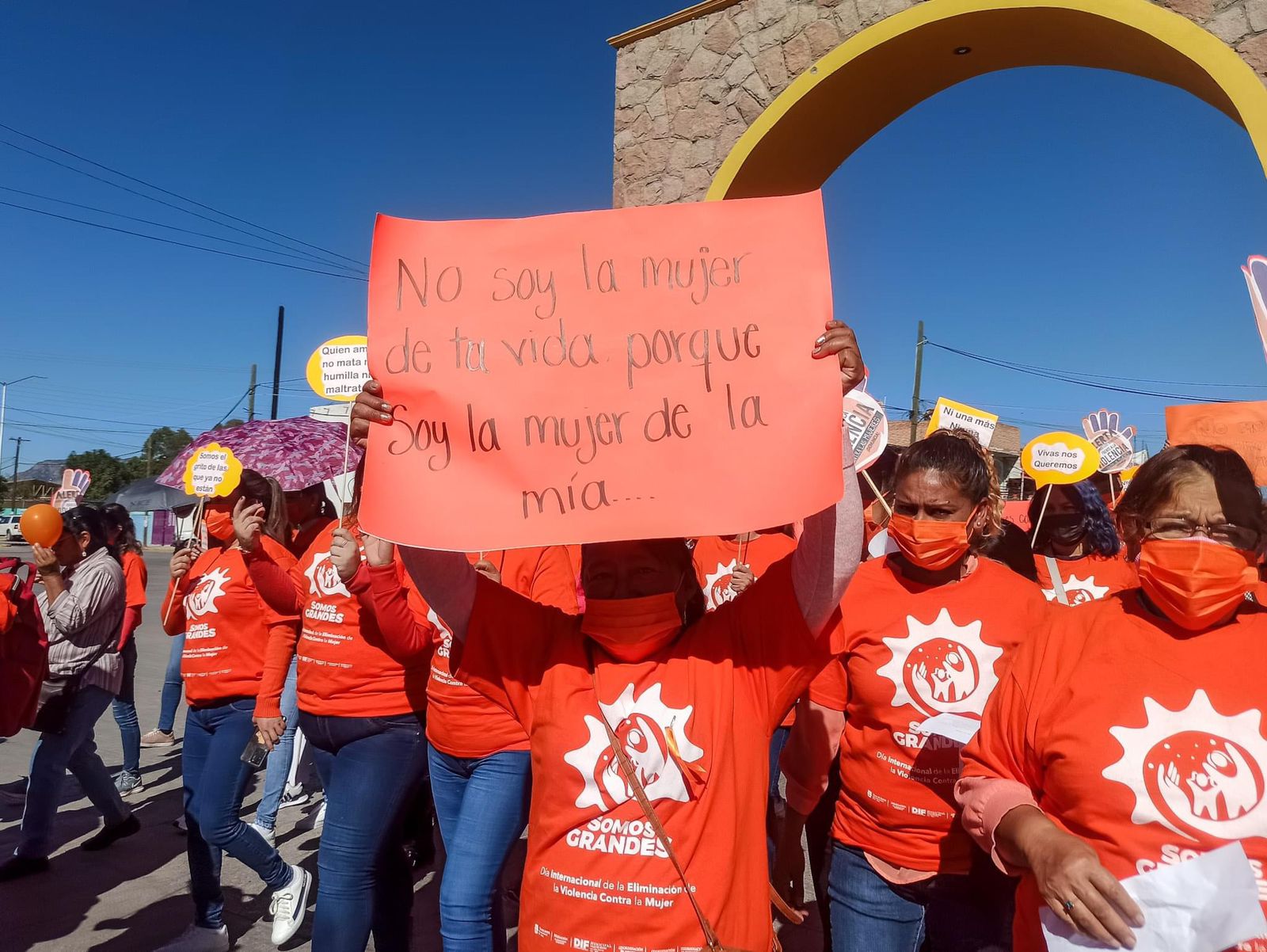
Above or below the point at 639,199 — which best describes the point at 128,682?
below

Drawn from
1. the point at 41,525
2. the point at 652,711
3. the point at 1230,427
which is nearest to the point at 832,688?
the point at 652,711

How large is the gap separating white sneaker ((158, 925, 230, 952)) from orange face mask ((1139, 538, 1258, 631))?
379 centimetres

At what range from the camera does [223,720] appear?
3713mm

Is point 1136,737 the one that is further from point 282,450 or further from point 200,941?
point 282,450

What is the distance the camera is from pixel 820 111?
539cm

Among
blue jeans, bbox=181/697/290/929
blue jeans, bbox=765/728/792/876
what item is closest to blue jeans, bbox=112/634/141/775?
blue jeans, bbox=181/697/290/929

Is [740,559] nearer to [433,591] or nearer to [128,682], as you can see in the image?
[433,591]

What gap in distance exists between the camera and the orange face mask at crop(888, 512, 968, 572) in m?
2.40

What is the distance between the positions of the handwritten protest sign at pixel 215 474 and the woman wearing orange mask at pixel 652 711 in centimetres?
246

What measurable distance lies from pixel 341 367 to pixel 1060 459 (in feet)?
13.7

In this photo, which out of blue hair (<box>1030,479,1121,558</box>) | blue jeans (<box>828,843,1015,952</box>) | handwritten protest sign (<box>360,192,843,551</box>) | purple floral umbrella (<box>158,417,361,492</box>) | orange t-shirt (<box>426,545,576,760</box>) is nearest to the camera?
handwritten protest sign (<box>360,192,843,551</box>)

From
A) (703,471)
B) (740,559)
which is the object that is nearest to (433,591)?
(703,471)

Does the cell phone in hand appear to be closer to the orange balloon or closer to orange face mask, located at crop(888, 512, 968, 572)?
the orange balloon

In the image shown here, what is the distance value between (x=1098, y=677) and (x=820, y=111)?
4.66 meters
